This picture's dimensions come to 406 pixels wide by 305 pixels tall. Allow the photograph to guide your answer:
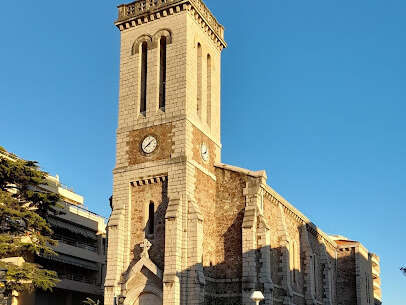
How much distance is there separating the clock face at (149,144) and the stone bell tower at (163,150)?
0.06 m

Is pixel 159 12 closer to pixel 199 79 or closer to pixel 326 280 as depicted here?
pixel 199 79

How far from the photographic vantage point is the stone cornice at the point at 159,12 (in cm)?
3744

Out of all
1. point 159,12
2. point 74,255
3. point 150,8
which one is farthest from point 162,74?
point 74,255

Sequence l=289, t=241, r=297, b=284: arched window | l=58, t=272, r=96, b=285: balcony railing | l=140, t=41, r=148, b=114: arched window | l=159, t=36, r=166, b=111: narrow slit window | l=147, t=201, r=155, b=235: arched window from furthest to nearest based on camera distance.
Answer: l=58, t=272, r=96, b=285: balcony railing
l=289, t=241, r=297, b=284: arched window
l=140, t=41, r=148, b=114: arched window
l=159, t=36, r=166, b=111: narrow slit window
l=147, t=201, r=155, b=235: arched window

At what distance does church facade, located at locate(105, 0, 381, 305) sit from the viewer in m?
32.8

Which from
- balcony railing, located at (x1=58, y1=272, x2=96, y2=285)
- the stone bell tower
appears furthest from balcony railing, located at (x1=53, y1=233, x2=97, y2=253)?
the stone bell tower

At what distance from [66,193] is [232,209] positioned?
30074 mm

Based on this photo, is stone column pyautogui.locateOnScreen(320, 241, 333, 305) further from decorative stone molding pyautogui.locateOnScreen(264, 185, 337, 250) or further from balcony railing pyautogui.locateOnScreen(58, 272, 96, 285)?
balcony railing pyautogui.locateOnScreen(58, 272, 96, 285)

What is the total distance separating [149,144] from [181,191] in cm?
409

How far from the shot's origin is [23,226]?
106 ft

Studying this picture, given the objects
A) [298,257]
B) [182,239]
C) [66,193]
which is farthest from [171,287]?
[66,193]

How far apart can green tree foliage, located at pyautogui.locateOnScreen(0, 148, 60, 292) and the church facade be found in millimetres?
3982

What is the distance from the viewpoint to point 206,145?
37375 millimetres

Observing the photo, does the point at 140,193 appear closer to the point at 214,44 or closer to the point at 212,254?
the point at 212,254
